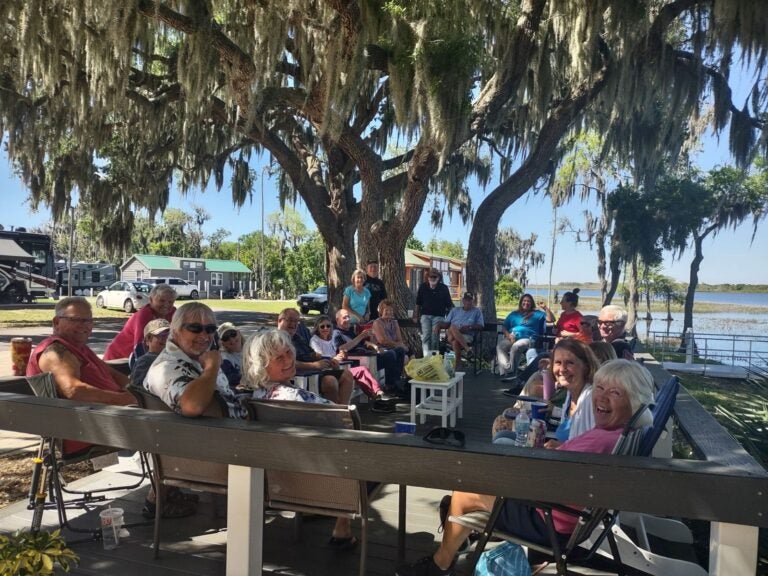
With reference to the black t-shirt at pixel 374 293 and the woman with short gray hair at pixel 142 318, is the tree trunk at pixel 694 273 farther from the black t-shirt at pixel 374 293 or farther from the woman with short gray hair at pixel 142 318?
the woman with short gray hair at pixel 142 318

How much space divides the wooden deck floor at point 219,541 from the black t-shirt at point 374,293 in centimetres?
364

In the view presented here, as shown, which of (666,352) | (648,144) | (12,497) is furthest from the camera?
(666,352)

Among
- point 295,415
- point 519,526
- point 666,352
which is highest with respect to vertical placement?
point 295,415

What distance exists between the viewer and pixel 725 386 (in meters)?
9.82

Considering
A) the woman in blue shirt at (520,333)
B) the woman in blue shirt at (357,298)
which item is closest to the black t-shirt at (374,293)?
the woman in blue shirt at (357,298)

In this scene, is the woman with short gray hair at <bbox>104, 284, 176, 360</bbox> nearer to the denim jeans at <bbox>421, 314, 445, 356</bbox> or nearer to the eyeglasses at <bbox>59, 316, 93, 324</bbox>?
the eyeglasses at <bbox>59, 316, 93, 324</bbox>

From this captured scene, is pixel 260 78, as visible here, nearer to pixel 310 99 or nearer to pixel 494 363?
pixel 310 99

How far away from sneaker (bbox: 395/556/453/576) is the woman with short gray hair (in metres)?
2.68

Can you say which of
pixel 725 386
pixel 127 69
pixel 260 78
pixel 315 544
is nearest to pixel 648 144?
pixel 725 386

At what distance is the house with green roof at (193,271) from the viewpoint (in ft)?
152

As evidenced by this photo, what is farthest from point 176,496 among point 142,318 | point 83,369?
point 142,318

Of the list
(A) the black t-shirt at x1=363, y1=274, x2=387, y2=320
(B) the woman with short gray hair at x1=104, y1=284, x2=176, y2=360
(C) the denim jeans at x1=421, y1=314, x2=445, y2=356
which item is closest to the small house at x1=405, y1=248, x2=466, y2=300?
(C) the denim jeans at x1=421, y1=314, x2=445, y2=356

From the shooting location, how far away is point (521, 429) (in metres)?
2.79

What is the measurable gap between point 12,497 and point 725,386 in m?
10.3
